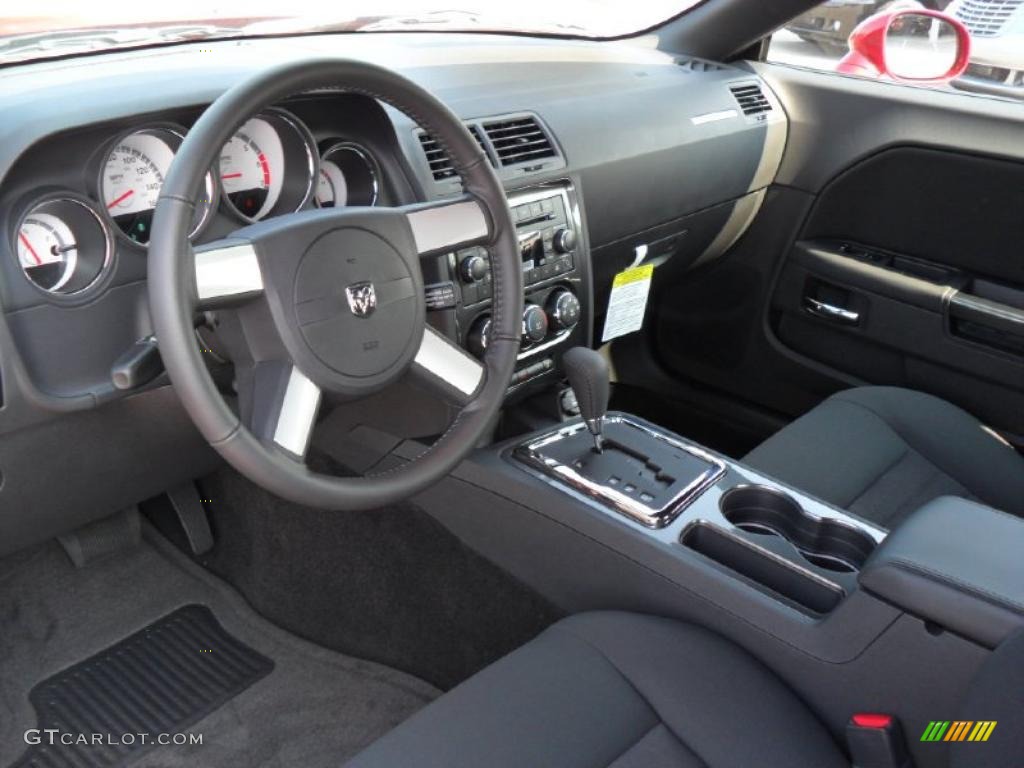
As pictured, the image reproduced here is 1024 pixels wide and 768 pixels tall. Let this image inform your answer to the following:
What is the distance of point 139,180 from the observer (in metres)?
1.33

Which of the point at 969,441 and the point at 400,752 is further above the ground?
the point at 400,752

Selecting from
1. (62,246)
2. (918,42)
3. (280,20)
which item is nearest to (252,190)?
(62,246)

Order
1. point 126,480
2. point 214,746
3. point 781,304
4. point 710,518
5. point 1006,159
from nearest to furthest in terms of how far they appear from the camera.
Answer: point 710,518, point 126,480, point 214,746, point 1006,159, point 781,304

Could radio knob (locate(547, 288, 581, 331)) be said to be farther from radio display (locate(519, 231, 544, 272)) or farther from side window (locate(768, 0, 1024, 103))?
side window (locate(768, 0, 1024, 103))

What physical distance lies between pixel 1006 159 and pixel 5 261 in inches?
73.7

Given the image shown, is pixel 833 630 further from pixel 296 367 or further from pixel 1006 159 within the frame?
pixel 1006 159

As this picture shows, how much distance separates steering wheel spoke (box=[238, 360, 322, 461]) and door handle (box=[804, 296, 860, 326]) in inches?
62.1

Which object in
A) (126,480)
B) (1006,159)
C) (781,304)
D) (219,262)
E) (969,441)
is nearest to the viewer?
(219,262)

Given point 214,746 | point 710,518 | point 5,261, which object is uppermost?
point 5,261

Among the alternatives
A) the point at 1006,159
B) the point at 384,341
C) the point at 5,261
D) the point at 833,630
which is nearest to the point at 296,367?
the point at 384,341

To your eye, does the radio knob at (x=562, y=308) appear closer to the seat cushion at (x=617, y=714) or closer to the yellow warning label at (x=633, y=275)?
the yellow warning label at (x=633, y=275)

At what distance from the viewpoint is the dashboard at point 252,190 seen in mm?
1251

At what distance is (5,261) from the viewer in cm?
120

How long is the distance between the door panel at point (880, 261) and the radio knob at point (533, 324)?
3.23ft
